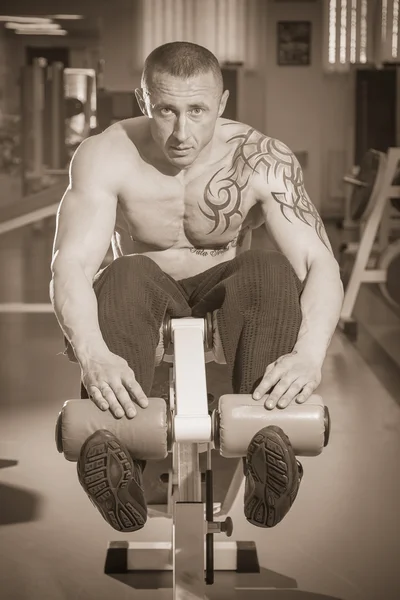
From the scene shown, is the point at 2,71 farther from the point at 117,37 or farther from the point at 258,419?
the point at 258,419

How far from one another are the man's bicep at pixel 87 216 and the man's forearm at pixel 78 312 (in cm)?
4

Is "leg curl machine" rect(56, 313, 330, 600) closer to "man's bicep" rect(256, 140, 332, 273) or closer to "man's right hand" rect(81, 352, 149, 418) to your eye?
"man's right hand" rect(81, 352, 149, 418)

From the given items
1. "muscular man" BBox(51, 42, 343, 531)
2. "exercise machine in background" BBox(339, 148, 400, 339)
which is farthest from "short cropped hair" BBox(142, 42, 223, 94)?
"exercise machine in background" BBox(339, 148, 400, 339)

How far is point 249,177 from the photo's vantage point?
1.46 m

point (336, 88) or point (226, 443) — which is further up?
point (336, 88)

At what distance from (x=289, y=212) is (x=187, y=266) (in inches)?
8.1

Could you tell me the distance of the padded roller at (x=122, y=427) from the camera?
1133 mm

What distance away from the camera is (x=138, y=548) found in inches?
61.9

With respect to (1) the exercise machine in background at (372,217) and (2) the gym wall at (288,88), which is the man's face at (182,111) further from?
(2) the gym wall at (288,88)

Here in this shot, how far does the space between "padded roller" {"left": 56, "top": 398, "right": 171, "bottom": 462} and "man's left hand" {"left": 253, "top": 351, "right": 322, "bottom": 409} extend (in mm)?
131

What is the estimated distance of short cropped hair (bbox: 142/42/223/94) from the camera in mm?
1283

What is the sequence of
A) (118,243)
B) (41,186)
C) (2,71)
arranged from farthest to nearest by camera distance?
(2,71) → (41,186) → (118,243)

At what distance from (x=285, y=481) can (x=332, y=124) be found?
22.8 feet

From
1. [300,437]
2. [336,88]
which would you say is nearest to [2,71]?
[336,88]
